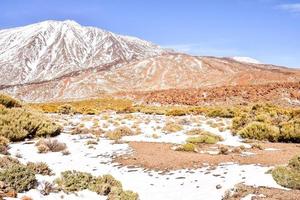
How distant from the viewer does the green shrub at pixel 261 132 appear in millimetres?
20891

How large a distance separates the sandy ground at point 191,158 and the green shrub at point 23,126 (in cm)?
520

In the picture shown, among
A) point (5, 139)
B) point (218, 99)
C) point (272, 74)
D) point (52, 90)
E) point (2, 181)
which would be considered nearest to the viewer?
point (2, 181)

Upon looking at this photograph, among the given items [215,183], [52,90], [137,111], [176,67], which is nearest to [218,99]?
[137,111]

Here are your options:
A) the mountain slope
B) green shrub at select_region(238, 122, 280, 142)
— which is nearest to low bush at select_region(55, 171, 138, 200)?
green shrub at select_region(238, 122, 280, 142)

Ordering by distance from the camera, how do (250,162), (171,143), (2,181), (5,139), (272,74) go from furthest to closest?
(272,74) → (171,143) → (5,139) → (250,162) → (2,181)

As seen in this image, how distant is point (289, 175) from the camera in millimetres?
11352

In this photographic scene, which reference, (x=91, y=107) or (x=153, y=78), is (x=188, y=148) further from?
(x=153, y=78)

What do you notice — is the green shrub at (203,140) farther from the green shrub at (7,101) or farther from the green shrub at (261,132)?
the green shrub at (7,101)

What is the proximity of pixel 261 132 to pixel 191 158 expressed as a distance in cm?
696

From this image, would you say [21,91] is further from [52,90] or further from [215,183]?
[215,183]

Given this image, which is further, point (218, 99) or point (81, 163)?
point (218, 99)

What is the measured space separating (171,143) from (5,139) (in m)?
6.88

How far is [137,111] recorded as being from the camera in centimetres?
4044

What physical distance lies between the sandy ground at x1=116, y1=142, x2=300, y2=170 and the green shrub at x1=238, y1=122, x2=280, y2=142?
2.38 metres
